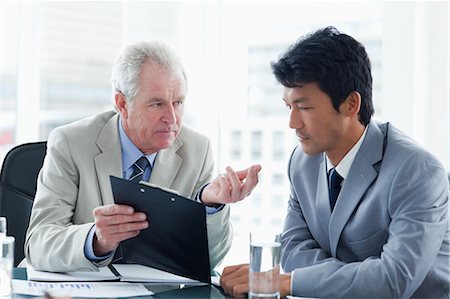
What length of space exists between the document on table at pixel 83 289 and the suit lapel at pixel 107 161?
0.43m

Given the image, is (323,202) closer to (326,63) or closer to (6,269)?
(326,63)

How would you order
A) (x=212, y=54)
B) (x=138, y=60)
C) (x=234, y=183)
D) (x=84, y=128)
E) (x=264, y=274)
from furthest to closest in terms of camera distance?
(x=212, y=54), (x=84, y=128), (x=138, y=60), (x=234, y=183), (x=264, y=274)

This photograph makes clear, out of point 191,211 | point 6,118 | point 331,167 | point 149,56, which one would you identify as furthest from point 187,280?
point 6,118

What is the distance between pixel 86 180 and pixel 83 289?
51 centimetres

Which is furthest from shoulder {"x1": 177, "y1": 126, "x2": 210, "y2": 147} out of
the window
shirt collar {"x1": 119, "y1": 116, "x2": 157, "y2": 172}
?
the window

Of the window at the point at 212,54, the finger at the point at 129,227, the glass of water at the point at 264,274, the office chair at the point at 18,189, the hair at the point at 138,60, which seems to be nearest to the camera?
the glass of water at the point at 264,274

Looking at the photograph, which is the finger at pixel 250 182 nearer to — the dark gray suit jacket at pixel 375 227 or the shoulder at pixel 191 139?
the dark gray suit jacket at pixel 375 227

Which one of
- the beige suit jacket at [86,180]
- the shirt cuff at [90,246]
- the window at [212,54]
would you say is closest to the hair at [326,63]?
the beige suit jacket at [86,180]

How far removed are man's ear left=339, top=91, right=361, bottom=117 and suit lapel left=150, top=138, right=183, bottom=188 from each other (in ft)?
1.83

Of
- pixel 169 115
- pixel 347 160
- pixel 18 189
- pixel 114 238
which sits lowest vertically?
pixel 114 238

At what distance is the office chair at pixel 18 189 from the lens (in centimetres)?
227

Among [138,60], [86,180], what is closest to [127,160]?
[86,180]

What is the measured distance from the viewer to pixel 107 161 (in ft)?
7.13

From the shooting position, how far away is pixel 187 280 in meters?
1.81
